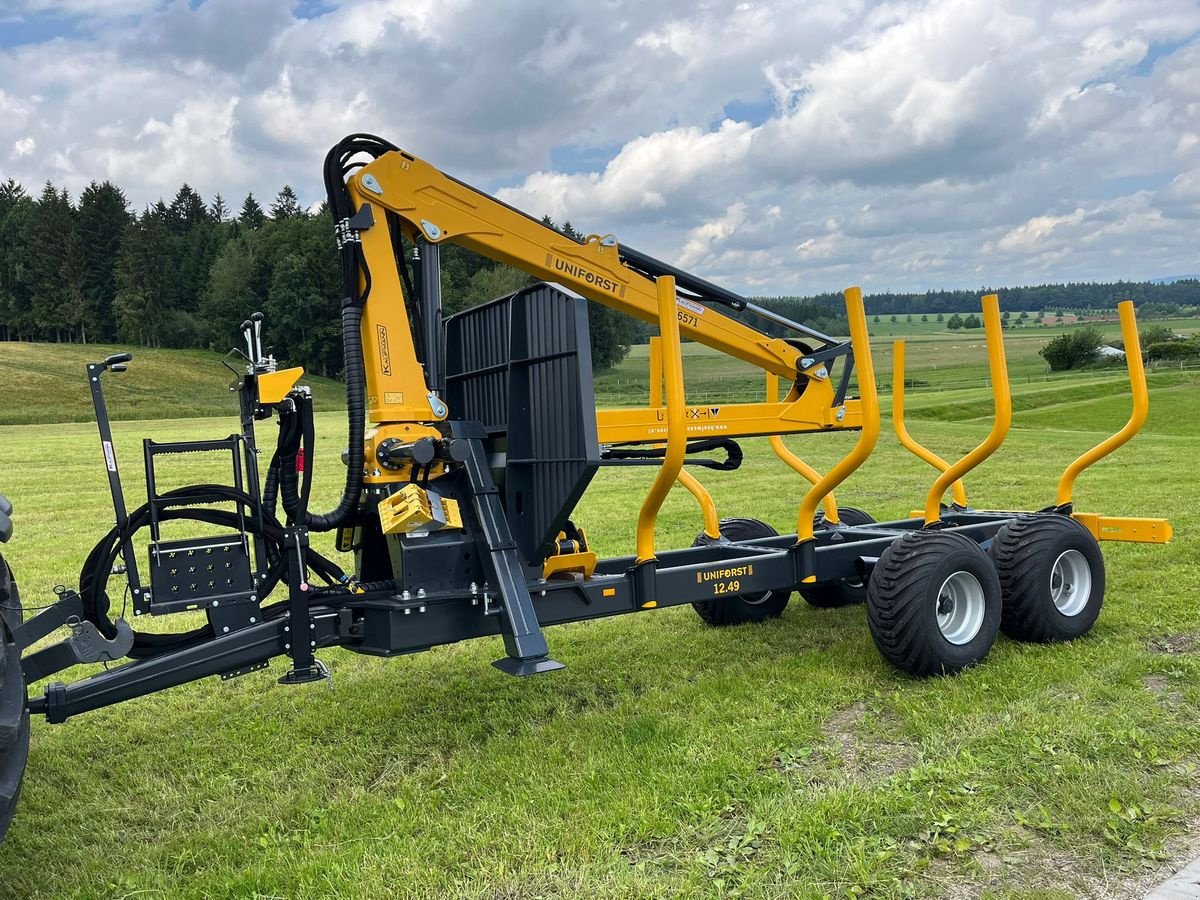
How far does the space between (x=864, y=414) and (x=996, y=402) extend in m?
1.09

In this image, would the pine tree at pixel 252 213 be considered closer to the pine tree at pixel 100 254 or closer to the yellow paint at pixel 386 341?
the pine tree at pixel 100 254

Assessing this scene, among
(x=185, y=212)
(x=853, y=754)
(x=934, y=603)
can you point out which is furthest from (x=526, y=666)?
(x=185, y=212)

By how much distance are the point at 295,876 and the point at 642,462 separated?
2.49m

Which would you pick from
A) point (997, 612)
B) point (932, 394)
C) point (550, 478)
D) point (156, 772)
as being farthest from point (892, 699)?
point (932, 394)

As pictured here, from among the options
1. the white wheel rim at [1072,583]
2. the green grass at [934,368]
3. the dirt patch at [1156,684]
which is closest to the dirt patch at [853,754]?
the dirt patch at [1156,684]

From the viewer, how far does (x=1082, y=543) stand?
6.15m

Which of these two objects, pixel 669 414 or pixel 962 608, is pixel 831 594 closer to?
pixel 962 608

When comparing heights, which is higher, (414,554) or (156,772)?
(414,554)

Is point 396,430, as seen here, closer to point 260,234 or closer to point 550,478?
point 550,478

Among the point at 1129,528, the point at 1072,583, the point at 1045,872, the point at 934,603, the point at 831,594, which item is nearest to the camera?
the point at 1045,872

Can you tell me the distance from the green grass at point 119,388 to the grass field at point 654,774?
27389mm

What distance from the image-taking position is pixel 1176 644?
19.5 ft

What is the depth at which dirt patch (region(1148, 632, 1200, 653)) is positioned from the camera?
5816mm

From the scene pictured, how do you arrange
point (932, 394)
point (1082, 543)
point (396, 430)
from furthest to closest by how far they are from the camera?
point (932, 394) → point (1082, 543) → point (396, 430)
